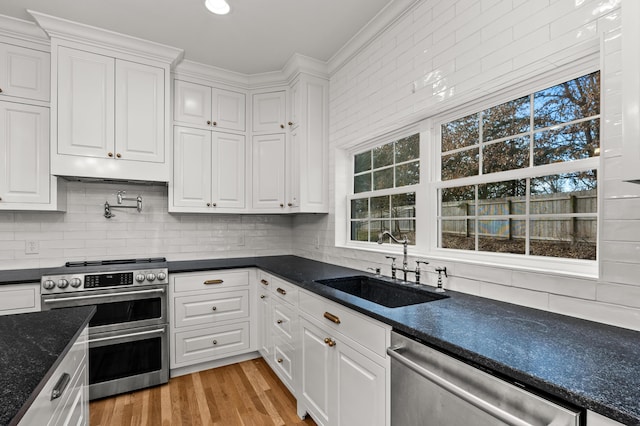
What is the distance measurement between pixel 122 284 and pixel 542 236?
2772 millimetres

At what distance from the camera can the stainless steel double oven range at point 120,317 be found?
7.54ft

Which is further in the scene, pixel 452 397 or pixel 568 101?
pixel 568 101

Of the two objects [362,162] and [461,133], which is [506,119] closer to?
[461,133]

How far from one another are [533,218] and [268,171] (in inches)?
92.4

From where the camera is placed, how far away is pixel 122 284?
7.95ft

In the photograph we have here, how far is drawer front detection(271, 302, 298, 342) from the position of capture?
2.23 metres

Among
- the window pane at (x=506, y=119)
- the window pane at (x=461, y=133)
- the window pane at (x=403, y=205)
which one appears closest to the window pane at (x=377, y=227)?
the window pane at (x=403, y=205)

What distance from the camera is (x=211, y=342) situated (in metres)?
2.79

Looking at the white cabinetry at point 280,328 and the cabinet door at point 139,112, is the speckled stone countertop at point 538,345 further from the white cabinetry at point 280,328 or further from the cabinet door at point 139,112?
the cabinet door at point 139,112

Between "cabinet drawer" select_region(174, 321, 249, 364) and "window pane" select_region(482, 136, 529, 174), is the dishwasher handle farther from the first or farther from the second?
"cabinet drawer" select_region(174, 321, 249, 364)

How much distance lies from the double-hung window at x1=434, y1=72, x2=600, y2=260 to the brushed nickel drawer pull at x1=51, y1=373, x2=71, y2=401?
193cm

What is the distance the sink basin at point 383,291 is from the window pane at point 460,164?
736 mm

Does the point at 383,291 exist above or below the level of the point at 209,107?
below

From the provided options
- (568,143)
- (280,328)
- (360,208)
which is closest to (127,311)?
(280,328)
